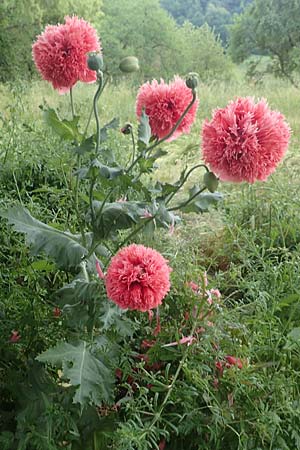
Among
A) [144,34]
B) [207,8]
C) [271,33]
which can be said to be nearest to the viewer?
[207,8]

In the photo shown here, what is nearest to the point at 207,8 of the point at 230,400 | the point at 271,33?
the point at 271,33

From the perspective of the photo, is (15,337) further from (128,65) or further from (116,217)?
(128,65)

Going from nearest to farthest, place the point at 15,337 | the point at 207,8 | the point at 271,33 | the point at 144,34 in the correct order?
the point at 15,337 < the point at 207,8 < the point at 271,33 < the point at 144,34

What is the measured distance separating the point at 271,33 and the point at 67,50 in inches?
413

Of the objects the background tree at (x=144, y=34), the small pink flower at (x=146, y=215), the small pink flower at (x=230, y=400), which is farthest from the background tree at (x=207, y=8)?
the small pink flower at (x=230, y=400)

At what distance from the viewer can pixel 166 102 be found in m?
0.80

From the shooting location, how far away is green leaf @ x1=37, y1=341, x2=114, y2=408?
70 cm

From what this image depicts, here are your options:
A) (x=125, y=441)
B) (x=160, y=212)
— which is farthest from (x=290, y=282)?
(x=125, y=441)

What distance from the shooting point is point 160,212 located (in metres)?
0.76

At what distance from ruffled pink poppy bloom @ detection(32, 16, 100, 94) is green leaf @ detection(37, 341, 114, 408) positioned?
390 mm

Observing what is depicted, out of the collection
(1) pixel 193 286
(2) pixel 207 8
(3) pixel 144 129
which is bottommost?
(2) pixel 207 8

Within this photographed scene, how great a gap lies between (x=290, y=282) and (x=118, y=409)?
0.38 meters

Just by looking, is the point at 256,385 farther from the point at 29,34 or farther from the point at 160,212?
the point at 29,34

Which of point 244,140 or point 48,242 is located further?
point 48,242
